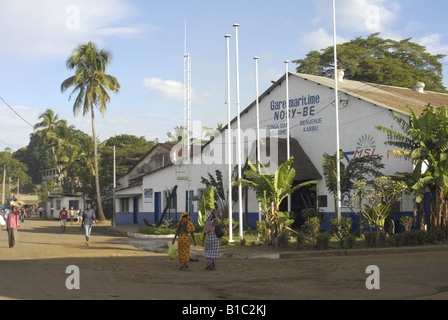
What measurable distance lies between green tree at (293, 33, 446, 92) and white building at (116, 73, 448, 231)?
1037 centimetres

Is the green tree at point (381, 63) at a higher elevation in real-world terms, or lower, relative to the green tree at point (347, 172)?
higher

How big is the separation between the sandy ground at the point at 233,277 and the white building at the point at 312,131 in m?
7.59

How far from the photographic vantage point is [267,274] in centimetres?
1236

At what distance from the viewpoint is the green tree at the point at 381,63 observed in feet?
138

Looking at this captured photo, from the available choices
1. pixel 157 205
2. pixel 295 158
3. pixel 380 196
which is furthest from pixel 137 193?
pixel 380 196

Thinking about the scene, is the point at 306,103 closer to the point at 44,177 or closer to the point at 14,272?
the point at 14,272

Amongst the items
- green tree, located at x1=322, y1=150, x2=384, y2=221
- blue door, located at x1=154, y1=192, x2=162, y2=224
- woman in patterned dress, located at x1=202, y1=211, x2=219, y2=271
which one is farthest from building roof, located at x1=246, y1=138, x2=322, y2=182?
blue door, located at x1=154, y1=192, x2=162, y2=224

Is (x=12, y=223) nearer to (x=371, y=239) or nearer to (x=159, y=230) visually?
(x=159, y=230)

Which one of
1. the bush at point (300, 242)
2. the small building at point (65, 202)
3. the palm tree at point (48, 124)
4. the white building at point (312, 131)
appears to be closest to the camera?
the bush at point (300, 242)

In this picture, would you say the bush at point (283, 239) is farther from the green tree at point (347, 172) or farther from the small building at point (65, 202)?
the small building at point (65, 202)

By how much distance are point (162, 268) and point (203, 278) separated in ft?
7.57

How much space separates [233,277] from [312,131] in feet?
49.1

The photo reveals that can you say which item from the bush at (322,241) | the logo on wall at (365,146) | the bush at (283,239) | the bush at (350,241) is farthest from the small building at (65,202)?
the bush at (350,241)

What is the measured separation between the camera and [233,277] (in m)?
12.0
